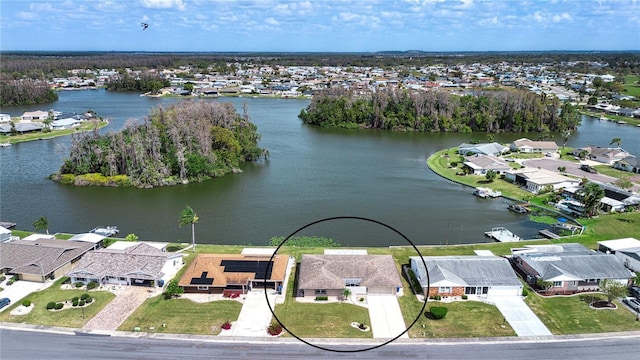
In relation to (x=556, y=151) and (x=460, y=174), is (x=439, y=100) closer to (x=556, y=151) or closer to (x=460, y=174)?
(x=556, y=151)

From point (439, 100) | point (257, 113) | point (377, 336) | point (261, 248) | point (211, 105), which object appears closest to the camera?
point (377, 336)

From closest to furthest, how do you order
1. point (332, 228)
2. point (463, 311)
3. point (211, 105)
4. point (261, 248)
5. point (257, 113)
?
point (463, 311), point (261, 248), point (332, 228), point (211, 105), point (257, 113)

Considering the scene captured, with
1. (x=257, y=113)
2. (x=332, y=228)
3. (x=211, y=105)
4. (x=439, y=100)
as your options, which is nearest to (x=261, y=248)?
(x=332, y=228)

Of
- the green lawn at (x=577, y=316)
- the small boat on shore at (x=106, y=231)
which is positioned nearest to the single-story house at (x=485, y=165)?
the green lawn at (x=577, y=316)

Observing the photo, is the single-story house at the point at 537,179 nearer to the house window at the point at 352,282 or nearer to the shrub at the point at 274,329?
the house window at the point at 352,282

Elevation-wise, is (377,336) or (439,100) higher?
(439,100)

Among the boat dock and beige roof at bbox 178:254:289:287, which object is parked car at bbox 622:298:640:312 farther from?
beige roof at bbox 178:254:289:287
